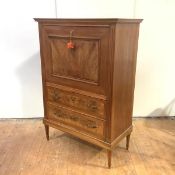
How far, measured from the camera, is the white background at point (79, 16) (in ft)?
7.18

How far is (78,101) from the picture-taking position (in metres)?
1.72

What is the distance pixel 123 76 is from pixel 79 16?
0.96 metres

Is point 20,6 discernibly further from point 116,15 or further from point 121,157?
point 121,157

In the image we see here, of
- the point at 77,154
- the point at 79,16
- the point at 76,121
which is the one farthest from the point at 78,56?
the point at 77,154

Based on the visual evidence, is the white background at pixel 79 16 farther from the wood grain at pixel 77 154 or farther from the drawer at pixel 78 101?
the drawer at pixel 78 101

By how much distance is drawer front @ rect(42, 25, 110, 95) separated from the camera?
1462 mm

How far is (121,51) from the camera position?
1.50 meters

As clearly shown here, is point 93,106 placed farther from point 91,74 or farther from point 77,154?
point 77,154

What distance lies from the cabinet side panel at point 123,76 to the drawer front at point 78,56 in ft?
0.28

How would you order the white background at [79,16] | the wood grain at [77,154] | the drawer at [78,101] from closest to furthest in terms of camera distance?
the drawer at [78,101], the wood grain at [77,154], the white background at [79,16]

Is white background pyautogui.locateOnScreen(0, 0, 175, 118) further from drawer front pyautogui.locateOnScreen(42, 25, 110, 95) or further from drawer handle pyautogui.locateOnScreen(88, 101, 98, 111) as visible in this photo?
drawer handle pyautogui.locateOnScreen(88, 101, 98, 111)

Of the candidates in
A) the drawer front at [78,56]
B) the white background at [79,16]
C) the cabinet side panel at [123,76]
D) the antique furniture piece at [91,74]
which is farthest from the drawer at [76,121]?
the white background at [79,16]

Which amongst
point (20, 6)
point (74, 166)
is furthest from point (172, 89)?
point (20, 6)

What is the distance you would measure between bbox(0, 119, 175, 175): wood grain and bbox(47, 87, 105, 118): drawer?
476 mm
